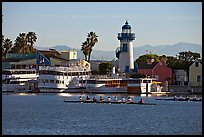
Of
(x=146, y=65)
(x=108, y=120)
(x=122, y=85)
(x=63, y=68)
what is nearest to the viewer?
(x=108, y=120)

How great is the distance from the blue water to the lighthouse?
4362 cm

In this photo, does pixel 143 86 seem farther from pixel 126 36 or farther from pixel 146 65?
pixel 126 36

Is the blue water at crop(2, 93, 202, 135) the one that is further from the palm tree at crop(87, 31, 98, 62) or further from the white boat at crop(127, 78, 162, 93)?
the palm tree at crop(87, 31, 98, 62)

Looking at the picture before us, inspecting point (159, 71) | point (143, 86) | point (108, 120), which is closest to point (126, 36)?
point (159, 71)

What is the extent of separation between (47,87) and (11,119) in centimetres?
5851

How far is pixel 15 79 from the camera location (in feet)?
388

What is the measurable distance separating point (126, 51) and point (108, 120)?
2729 inches

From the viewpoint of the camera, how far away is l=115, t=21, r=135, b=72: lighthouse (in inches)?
4929

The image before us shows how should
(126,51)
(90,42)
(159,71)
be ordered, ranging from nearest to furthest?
(159,71) < (126,51) < (90,42)

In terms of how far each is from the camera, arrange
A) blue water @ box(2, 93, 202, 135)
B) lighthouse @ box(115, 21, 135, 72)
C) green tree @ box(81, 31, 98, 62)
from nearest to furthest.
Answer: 1. blue water @ box(2, 93, 202, 135)
2. lighthouse @ box(115, 21, 135, 72)
3. green tree @ box(81, 31, 98, 62)

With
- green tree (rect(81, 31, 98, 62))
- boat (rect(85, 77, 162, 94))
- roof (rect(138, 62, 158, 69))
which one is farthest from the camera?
green tree (rect(81, 31, 98, 62))

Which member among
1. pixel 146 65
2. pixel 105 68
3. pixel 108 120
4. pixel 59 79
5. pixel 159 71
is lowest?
→ pixel 108 120

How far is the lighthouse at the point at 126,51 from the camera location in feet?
411

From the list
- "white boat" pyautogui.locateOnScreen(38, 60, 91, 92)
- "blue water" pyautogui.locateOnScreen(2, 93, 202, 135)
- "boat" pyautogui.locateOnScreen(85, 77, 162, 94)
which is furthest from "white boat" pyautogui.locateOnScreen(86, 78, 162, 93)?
"blue water" pyautogui.locateOnScreen(2, 93, 202, 135)
